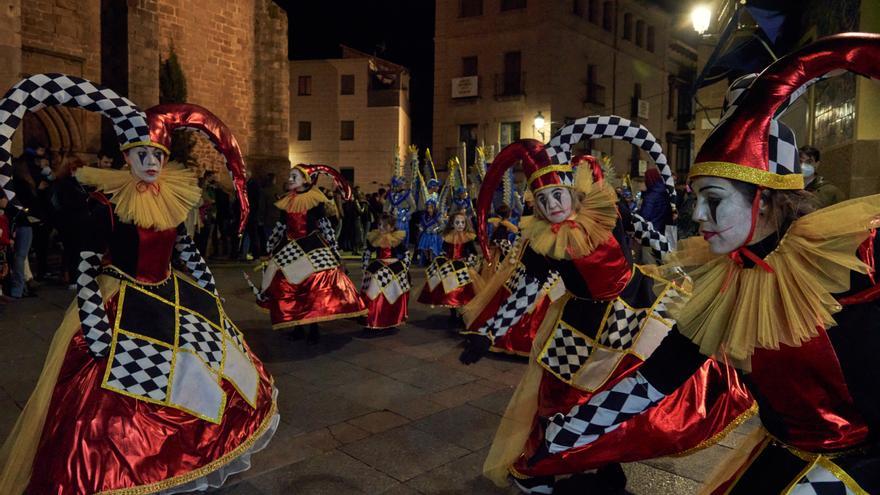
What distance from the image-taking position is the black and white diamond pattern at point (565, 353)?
11.6ft

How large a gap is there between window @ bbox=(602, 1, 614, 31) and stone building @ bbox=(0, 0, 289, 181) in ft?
59.7

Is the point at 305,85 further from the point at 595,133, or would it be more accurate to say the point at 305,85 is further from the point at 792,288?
the point at 792,288

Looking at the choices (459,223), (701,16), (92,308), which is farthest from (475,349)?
(701,16)

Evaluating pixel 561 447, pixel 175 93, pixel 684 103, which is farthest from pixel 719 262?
pixel 684 103

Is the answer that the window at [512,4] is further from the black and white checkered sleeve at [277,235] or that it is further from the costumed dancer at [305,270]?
the black and white checkered sleeve at [277,235]

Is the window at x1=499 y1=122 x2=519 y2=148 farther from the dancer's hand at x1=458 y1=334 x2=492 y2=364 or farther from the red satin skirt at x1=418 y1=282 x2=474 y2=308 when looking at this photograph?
the dancer's hand at x1=458 y1=334 x2=492 y2=364

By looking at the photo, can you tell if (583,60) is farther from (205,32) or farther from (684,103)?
(205,32)

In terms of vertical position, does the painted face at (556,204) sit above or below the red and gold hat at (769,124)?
below

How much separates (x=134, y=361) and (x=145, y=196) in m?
0.94

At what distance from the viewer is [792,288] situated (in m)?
1.71


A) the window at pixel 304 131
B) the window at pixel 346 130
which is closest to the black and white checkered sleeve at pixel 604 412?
the window at pixel 346 130

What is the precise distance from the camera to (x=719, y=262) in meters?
1.98

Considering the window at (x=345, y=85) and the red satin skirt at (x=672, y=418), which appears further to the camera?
the window at (x=345, y=85)

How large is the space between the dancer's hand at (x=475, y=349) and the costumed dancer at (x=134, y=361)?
122 cm
